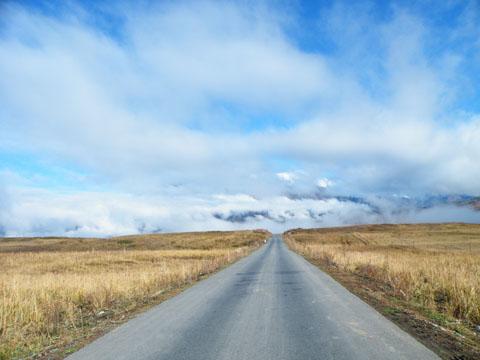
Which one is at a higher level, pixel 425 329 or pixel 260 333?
pixel 260 333

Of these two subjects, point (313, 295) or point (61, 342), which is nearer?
point (61, 342)

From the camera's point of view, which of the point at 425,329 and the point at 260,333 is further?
the point at 425,329

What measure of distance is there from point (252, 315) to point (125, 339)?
3608 millimetres

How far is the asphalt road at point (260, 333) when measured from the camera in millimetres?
7039

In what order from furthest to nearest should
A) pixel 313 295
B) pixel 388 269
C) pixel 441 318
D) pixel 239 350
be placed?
1. pixel 388 269
2. pixel 313 295
3. pixel 441 318
4. pixel 239 350

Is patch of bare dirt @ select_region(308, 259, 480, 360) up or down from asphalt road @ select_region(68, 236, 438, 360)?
down

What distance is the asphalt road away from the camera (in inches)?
277

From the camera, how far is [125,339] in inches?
333

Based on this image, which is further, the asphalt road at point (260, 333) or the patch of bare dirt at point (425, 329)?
the patch of bare dirt at point (425, 329)

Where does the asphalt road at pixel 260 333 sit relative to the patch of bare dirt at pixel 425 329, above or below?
above

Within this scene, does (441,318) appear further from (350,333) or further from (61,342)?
(61,342)

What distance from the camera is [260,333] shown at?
28.0 ft

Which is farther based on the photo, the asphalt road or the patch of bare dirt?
the patch of bare dirt

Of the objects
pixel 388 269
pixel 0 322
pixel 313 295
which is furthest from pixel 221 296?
pixel 388 269
